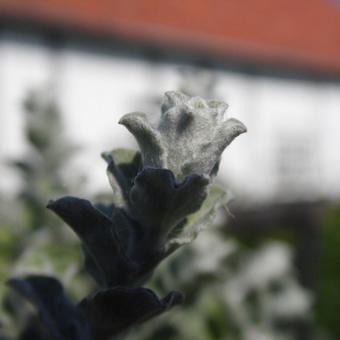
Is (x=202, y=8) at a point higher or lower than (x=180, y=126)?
higher

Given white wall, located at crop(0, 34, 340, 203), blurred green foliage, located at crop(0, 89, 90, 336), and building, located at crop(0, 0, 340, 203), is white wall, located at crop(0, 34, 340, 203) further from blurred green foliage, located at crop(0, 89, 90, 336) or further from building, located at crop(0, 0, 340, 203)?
blurred green foliage, located at crop(0, 89, 90, 336)

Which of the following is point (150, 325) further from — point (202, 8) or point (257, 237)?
point (202, 8)

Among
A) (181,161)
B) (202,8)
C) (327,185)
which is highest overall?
(202,8)

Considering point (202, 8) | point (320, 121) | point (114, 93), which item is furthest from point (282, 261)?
point (320, 121)

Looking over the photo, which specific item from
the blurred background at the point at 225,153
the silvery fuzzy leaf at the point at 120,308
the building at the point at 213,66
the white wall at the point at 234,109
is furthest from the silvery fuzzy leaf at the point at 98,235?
the building at the point at 213,66

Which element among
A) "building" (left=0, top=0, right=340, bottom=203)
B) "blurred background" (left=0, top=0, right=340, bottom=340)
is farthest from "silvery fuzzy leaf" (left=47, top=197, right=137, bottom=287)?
"building" (left=0, top=0, right=340, bottom=203)

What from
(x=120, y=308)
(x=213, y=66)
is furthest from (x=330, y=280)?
(x=213, y=66)
